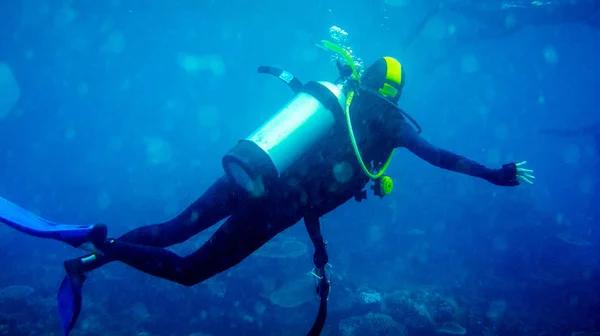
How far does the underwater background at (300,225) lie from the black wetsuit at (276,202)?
6.75 metres

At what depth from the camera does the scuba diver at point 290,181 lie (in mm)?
3180

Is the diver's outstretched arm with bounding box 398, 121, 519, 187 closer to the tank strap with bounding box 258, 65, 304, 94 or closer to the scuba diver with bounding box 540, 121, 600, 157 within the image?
the tank strap with bounding box 258, 65, 304, 94

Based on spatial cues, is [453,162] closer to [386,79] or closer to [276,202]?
[386,79]

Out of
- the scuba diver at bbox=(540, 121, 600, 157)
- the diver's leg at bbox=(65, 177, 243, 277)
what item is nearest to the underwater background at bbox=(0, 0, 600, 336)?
the scuba diver at bbox=(540, 121, 600, 157)

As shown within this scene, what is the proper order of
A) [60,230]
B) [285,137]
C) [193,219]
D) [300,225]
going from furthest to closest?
[300,225], [193,219], [285,137], [60,230]

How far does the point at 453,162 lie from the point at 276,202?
Answer: 6.06 ft

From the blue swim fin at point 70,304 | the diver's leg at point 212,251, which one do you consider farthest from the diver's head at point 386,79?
the blue swim fin at point 70,304

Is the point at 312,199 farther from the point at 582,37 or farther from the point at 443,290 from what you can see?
the point at 582,37

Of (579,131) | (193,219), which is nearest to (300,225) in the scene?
(193,219)

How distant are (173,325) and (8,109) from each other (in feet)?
339

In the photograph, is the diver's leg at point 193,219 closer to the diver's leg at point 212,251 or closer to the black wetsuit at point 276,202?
the black wetsuit at point 276,202

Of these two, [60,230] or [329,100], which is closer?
[60,230]

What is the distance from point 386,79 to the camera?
152 inches

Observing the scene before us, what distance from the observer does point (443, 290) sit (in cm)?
1427
